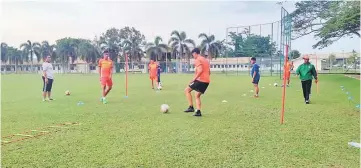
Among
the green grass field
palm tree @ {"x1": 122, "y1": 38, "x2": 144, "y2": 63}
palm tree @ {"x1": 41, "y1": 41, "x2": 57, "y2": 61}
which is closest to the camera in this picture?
the green grass field

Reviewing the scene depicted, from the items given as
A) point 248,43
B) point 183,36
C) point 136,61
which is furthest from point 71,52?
point 248,43

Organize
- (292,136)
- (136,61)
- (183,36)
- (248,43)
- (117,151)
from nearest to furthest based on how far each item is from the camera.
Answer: (117,151) → (292,136) → (248,43) → (183,36) → (136,61)

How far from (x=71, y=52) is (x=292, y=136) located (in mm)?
95825

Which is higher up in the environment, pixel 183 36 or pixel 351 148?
pixel 183 36

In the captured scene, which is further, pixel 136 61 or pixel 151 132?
pixel 136 61

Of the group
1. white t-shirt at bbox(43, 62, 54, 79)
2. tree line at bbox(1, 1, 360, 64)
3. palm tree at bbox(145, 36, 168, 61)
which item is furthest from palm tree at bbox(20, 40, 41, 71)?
white t-shirt at bbox(43, 62, 54, 79)

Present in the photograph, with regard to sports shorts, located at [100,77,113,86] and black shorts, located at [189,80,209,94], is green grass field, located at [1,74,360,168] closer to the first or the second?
black shorts, located at [189,80,209,94]

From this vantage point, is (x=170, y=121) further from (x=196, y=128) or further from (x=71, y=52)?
(x=71, y=52)

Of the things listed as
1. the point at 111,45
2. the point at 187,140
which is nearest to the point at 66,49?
the point at 111,45

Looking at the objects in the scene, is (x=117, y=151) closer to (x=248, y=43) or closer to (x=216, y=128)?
(x=216, y=128)

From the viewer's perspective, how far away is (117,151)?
5457 mm

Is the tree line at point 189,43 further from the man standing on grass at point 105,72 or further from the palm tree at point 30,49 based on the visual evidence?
the man standing on grass at point 105,72

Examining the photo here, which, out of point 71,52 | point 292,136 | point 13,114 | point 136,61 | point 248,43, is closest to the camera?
point 292,136

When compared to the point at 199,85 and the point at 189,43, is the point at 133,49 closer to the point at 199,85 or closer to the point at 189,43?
the point at 189,43
